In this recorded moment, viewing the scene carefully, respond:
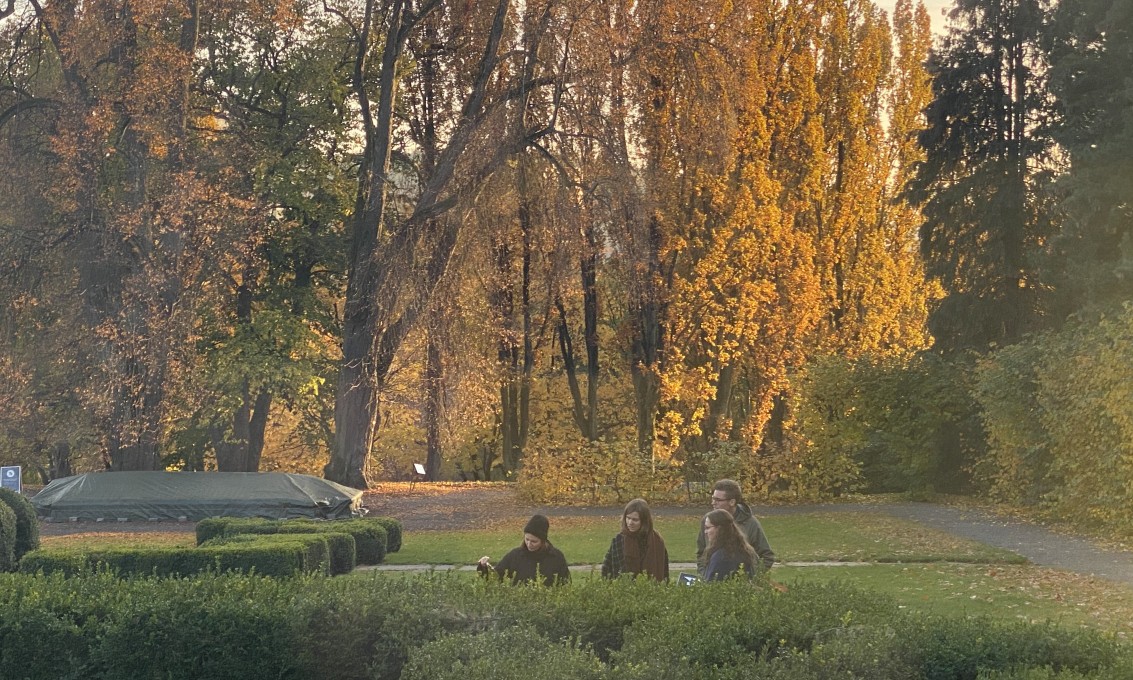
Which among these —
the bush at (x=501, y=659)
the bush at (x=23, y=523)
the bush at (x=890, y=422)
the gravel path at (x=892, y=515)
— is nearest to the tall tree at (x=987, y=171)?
the bush at (x=890, y=422)

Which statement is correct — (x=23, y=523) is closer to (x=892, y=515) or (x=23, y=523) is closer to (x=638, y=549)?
(x=638, y=549)

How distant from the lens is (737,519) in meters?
10.7

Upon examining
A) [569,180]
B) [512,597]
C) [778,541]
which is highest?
[569,180]

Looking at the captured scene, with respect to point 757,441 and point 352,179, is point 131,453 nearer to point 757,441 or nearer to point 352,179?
point 352,179

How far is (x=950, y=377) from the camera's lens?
28.5 m

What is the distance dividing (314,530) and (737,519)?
883cm

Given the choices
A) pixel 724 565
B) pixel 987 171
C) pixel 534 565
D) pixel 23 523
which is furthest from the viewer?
pixel 987 171

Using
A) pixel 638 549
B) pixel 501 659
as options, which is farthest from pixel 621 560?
pixel 501 659

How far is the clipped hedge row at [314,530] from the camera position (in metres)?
18.0

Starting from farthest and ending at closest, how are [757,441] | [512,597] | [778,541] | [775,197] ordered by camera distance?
[757,441] → [775,197] → [778,541] → [512,597]

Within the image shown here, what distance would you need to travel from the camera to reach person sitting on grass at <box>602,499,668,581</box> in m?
9.98

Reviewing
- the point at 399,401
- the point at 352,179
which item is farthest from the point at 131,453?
the point at 352,179

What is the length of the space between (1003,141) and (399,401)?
14.7 metres

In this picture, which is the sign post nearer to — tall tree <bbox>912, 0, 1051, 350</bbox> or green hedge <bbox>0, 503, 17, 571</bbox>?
green hedge <bbox>0, 503, 17, 571</bbox>
